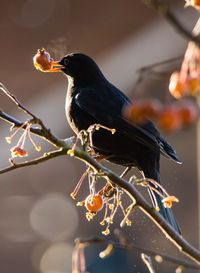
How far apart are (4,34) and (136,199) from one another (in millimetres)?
3614

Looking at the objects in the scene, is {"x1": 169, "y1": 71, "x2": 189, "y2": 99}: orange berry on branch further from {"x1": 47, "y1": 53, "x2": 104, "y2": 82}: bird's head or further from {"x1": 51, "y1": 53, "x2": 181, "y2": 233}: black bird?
{"x1": 47, "y1": 53, "x2": 104, "y2": 82}: bird's head

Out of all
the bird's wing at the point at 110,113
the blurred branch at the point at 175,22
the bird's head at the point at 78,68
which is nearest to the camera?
the blurred branch at the point at 175,22

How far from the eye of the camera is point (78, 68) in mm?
3246

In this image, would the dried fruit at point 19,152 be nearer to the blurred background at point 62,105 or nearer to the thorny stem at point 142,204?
the thorny stem at point 142,204

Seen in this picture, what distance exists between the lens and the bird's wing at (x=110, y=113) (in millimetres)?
2729

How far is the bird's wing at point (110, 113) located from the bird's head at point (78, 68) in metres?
0.14

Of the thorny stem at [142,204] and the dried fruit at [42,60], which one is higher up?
the dried fruit at [42,60]

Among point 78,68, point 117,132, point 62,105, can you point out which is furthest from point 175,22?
point 62,105

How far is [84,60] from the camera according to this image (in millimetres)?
3287

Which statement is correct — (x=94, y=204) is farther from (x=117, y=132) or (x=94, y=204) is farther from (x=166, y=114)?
(x=117, y=132)

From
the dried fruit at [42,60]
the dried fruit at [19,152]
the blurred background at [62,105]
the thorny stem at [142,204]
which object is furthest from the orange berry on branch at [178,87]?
the blurred background at [62,105]

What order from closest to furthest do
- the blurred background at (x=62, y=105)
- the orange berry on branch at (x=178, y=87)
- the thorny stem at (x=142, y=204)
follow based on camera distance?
1. the orange berry on branch at (x=178, y=87)
2. the thorny stem at (x=142, y=204)
3. the blurred background at (x=62, y=105)

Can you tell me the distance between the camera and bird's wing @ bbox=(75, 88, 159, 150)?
2.73m

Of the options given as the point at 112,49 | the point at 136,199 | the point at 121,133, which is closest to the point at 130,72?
the point at 112,49
